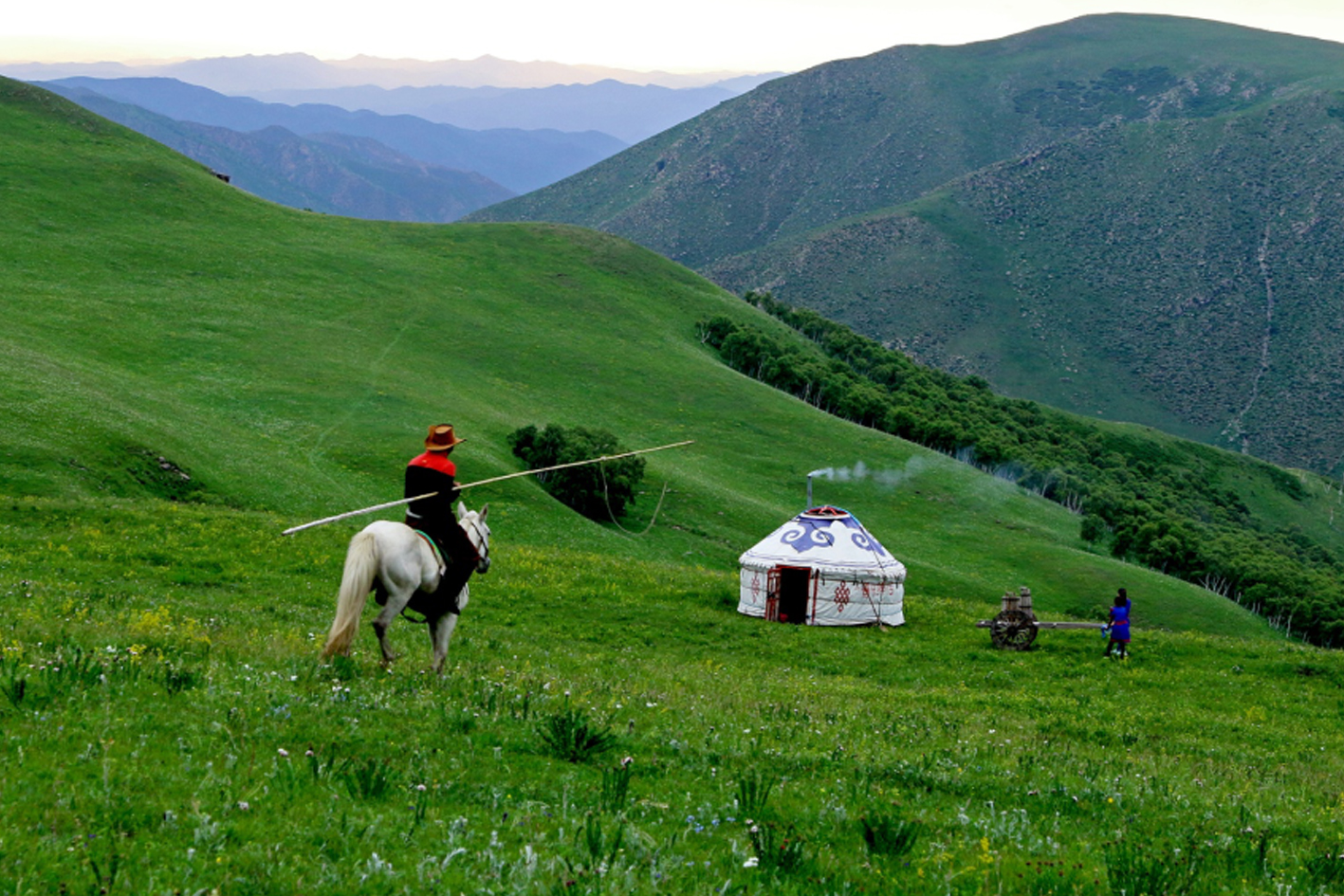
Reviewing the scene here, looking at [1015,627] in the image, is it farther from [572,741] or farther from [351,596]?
[572,741]

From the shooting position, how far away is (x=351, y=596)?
485 inches

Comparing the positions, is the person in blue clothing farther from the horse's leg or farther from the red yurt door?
the horse's leg

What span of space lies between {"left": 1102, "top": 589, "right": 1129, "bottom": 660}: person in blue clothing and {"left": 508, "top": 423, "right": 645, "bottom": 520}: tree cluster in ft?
110

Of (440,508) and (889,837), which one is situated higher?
(440,508)

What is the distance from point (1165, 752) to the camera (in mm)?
17000

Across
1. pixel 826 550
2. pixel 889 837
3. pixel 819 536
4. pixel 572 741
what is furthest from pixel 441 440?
pixel 819 536

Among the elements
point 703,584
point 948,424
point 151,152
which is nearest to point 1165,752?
point 703,584

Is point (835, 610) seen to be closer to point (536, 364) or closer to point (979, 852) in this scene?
point (979, 852)

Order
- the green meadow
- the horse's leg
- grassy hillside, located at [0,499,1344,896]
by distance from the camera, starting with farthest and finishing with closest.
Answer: the horse's leg < the green meadow < grassy hillside, located at [0,499,1344,896]

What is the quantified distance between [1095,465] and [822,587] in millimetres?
120782

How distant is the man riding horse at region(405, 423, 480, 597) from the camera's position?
13469 mm

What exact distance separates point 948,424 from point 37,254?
84230mm

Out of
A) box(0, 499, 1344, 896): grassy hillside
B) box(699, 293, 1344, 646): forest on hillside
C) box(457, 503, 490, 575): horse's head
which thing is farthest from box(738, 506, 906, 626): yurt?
box(699, 293, 1344, 646): forest on hillside

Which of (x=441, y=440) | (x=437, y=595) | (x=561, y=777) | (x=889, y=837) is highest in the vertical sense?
(x=441, y=440)
